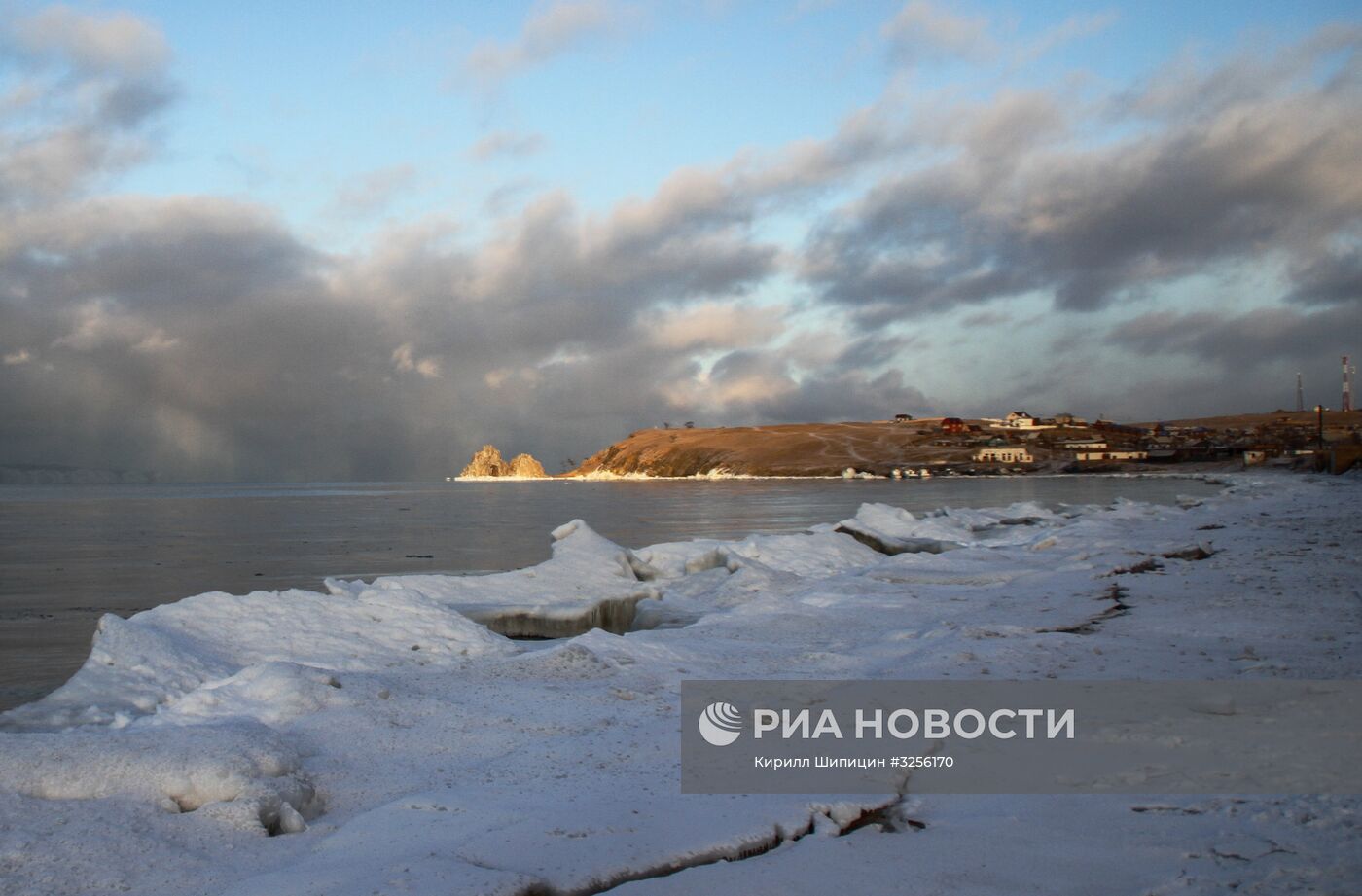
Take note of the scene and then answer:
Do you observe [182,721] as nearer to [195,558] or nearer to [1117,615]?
[1117,615]

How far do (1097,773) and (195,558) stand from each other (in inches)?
951

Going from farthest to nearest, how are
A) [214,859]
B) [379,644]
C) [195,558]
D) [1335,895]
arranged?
1. [195,558]
2. [379,644]
3. [214,859]
4. [1335,895]

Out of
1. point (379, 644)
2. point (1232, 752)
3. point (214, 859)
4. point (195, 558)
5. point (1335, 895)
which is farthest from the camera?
point (195, 558)

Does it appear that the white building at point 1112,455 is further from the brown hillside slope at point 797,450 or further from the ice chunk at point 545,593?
the ice chunk at point 545,593

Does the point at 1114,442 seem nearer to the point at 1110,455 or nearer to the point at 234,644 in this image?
the point at 1110,455

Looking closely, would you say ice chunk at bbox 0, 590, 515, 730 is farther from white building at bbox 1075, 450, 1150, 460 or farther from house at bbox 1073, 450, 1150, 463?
white building at bbox 1075, 450, 1150, 460

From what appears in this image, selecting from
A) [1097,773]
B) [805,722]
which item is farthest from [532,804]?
[1097,773]

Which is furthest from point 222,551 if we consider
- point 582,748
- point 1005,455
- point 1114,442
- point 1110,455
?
point 1114,442

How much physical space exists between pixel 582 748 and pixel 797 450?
15491cm

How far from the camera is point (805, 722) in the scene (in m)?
5.95

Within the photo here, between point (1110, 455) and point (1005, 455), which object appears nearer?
point (1110, 455)

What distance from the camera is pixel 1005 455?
124938mm

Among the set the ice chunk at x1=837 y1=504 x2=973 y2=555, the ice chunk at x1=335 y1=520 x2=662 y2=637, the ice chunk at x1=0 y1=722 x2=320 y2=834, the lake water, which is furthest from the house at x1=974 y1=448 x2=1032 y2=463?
the ice chunk at x1=0 y1=722 x2=320 y2=834

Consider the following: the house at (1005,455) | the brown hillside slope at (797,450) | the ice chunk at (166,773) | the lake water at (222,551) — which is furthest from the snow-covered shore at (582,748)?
the brown hillside slope at (797,450)
